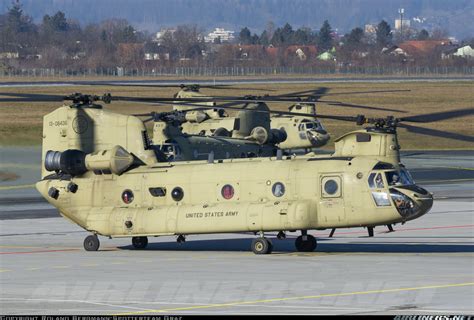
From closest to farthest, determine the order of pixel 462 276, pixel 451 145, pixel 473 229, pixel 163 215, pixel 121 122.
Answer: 1. pixel 462 276
2. pixel 163 215
3. pixel 121 122
4. pixel 473 229
5. pixel 451 145

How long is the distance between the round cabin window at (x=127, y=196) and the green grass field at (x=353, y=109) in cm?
2699

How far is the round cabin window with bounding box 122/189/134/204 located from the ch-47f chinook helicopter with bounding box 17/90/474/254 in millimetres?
26

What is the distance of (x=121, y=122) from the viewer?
30375 millimetres

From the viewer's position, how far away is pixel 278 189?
2762 centimetres

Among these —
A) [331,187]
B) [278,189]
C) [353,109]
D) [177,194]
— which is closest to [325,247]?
[278,189]

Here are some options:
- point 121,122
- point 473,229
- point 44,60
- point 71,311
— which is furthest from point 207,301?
point 44,60

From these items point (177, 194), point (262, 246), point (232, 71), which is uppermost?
point (177, 194)

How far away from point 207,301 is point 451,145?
168 feet

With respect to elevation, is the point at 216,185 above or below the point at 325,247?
above

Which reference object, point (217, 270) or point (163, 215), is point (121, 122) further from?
point (217, 270)

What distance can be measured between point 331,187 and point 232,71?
15365cm

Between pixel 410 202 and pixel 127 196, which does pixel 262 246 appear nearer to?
pixel 410 202

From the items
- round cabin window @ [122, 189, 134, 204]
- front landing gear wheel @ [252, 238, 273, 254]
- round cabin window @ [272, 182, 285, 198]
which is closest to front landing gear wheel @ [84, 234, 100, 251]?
round cabin window @ [122, 189, 134, 204]

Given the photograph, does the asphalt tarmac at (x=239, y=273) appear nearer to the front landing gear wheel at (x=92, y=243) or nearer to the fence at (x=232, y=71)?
the front landing gear wheel at (x=92, y=243)
